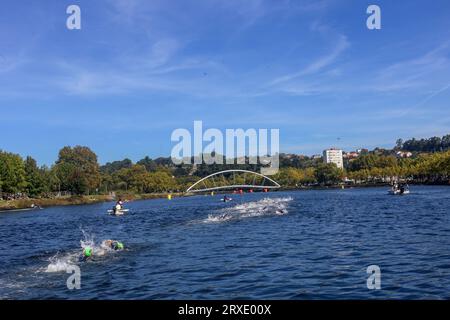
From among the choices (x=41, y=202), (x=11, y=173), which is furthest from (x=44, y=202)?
(x=11, y=173)

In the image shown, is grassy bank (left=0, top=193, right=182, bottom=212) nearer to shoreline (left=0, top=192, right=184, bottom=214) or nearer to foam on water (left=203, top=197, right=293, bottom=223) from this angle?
shoreline (left=0, top=192, right=184, bottom=214)

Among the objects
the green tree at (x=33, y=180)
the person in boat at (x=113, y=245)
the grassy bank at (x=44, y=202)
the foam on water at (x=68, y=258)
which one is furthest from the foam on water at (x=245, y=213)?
the green tree at (x=33, y=180)

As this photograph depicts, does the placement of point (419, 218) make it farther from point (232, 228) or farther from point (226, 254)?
point (226, 254)

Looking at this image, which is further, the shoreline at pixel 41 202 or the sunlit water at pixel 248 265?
the shoreline at pixel 41 202

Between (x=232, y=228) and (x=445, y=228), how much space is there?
66.3 ft

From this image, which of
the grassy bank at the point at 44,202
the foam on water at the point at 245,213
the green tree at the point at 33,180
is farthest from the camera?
the green tree at the point at 33,180

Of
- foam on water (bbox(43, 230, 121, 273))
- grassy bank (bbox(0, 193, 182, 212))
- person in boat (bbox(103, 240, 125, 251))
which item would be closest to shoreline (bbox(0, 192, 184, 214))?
grassy bank (bbox(0, 193, 182, 212))

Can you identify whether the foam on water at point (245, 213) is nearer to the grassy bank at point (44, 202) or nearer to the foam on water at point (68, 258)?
the foam on water at point (68, 258)

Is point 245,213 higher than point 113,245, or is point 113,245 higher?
point 245,213

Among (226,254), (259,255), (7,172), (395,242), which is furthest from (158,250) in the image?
(7,172)

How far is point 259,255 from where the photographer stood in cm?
3098

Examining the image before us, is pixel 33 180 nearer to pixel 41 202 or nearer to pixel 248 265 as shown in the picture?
pixel 41 202

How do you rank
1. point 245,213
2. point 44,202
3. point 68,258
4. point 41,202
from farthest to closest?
point 44,202
point 41,202
point 245,213
point 68,258

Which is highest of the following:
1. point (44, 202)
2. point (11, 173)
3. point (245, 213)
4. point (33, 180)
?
point (11, 173)
